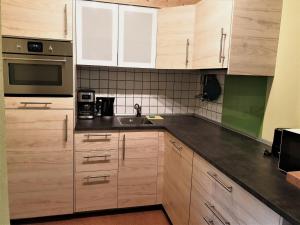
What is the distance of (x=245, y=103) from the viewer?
6.97ft

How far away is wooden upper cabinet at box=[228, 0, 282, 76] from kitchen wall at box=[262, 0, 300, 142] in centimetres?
5

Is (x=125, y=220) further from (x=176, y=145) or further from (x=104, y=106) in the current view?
(x=104, y=106)

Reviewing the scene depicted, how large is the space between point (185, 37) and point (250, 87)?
0.79 meters

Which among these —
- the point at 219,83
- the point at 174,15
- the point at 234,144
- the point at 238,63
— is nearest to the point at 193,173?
the point at 234,144

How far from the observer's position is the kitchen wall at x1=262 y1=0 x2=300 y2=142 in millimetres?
1671

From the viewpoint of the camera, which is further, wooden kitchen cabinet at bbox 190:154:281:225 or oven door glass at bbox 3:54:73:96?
oven door glass at bbox 3:54:73:96

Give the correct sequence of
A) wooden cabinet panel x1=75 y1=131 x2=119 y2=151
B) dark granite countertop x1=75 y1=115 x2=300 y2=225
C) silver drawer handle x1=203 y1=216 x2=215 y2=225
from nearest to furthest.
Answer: dark granite countertop x1=75 y1=115 x2=300 y2=225 < silver drawer handle x1=203 y1=216 x2=215 y2=225 < wooden cabinet panel x1=75 y1=131 x2=119 y2=151

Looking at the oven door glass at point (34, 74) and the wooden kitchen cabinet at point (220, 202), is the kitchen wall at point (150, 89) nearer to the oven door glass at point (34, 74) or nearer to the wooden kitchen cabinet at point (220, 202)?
the oven door glass at point (34, 74)

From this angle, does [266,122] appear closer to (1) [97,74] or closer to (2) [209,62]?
(2) [209,62]

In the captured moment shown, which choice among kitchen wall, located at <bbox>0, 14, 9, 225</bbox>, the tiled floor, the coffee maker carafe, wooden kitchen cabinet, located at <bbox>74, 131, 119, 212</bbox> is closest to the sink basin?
the coffee maker carafe

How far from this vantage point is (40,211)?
221cm

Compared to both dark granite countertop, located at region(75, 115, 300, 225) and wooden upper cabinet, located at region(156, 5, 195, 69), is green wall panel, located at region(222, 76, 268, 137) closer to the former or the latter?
dark granite countertop, located at region(75, 115, 300, 225)

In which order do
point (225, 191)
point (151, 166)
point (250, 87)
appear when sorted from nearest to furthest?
point (225, 191) → point (250, 87) → point (151, 166)

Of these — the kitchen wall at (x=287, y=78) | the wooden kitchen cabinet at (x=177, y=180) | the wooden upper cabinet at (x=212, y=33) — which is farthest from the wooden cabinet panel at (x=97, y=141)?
the kitchen wall at (x=287, y=78)
